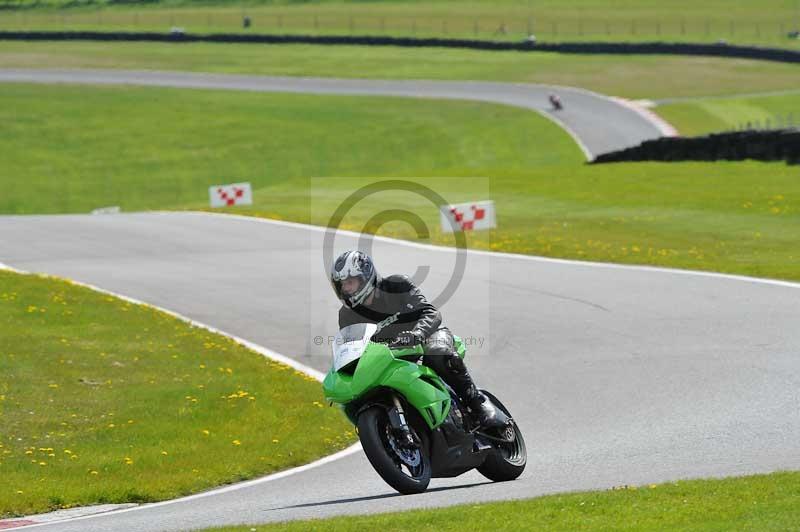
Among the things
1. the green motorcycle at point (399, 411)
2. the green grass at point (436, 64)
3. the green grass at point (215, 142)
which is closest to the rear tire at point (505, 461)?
the green motorcycle at point (399, 411)

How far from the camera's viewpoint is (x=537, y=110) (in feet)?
226

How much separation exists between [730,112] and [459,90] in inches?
639

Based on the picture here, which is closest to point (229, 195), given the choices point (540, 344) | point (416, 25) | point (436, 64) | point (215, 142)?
point (215, 142)

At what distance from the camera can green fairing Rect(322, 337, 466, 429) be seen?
9.96m

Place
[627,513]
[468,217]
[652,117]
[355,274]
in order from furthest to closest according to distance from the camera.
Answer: [652,117] → [468,217] → [355,274] → [627,513]

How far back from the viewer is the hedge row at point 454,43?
8556cm

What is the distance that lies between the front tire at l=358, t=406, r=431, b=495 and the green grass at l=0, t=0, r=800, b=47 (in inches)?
3390

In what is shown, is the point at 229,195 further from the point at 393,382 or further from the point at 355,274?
the point at 355,274

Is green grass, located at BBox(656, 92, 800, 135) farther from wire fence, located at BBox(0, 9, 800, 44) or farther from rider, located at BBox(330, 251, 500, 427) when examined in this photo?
rider, located at BBox(330, 251, 500, 427)

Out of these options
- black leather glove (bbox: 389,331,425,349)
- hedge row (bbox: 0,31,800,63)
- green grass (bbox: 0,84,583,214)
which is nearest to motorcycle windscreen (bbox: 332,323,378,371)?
black leather glove (bbox: 389,331,425,349)

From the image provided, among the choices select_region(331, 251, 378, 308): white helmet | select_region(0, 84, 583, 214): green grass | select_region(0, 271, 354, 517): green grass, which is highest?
select_region(331, 251, 378, 308): white helmet

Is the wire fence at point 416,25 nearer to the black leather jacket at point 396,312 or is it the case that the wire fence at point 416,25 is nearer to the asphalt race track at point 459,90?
the asphalt race track at point 459,90

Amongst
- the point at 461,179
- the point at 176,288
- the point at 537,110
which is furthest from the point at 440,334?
the point at 537,110

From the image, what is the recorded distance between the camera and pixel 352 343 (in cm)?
1010
